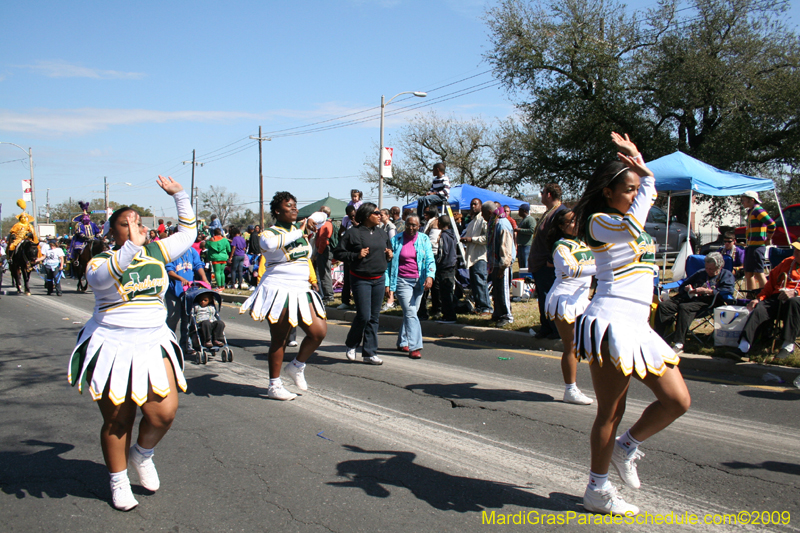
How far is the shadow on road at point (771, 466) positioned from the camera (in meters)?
4.08

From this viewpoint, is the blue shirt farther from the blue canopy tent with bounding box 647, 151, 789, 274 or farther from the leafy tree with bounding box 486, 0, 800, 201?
the leafy tree with bounding box 486, 0, 800, 201

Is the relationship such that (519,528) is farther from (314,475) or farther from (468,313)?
(468,313)

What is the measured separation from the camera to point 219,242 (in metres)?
16.5

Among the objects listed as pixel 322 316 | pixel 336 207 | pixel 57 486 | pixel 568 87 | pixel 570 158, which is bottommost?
pixel 57 486

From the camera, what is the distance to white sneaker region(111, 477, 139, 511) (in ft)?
11.7

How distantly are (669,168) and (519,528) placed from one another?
10711 mm

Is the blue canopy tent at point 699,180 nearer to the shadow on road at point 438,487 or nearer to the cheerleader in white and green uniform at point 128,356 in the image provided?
the shadow on road at point 438,487

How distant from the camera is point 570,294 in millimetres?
5645

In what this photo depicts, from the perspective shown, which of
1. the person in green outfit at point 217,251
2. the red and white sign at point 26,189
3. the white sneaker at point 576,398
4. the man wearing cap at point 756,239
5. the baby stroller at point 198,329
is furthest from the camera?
the red and white sign at point 26,189

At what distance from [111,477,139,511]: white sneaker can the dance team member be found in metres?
2.45

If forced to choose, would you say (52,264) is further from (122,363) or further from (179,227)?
(122,363)

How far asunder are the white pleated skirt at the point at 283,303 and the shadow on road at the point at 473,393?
4.64 feet

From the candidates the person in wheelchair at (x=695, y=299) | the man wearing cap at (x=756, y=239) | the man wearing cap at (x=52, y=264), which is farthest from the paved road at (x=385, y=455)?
the man wearing cap at (x=52, y=264)

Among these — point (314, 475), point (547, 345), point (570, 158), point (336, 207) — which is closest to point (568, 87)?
point (570, 158)
